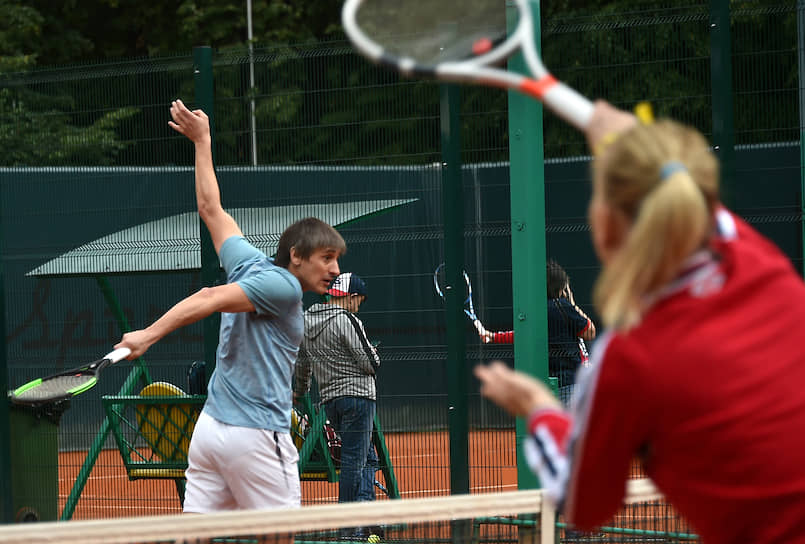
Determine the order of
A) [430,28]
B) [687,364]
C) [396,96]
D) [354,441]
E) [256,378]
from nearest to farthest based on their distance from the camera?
[687,364] < [430,28] < [256,378] < [396,96] < [354,441]

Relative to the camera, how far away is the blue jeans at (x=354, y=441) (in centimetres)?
668

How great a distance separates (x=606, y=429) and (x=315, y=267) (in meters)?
2.69

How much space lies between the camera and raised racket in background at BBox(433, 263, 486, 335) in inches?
235

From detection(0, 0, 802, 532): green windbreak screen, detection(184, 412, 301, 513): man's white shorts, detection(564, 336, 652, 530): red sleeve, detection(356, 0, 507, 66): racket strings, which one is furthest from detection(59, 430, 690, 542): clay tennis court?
detection(564, 336, 652, 530): red sleeve

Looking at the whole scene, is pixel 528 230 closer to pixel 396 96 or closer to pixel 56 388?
pixel 396 96

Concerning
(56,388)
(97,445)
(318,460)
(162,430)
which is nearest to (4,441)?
(97,445)

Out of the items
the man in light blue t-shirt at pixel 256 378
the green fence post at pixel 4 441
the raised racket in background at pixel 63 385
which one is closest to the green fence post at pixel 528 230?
the man in light blue t-shirt at pixel 256 378

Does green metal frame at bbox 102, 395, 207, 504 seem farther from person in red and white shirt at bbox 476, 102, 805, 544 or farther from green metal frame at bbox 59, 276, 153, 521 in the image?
person in red and white shirt at bbox 476, 102, 805, 544

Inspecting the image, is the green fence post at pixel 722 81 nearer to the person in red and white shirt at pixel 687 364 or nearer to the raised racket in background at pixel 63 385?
the raised racket in background at pixel 63 385

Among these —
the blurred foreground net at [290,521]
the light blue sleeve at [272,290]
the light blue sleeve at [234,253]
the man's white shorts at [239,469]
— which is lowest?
the blurred foreground net at [290,521]

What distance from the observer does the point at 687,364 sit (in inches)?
73.4

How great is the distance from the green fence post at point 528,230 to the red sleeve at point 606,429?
3.33m

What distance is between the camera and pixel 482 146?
629 cm

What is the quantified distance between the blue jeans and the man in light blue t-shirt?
216 cm
